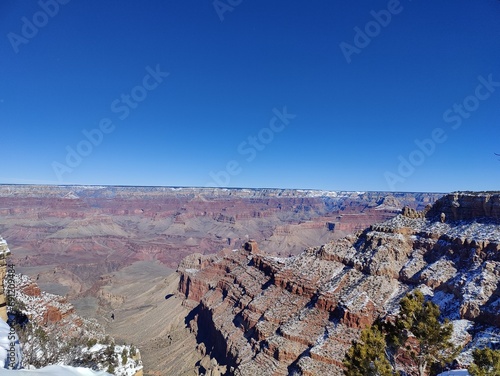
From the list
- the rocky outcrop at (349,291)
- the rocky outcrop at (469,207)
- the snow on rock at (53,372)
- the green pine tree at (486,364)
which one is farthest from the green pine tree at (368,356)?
the rocky outcrop at (469,207)

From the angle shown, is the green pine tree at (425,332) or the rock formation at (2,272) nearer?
the rock formation at (2,272)

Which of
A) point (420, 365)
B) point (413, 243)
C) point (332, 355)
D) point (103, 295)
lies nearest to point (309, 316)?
point (332, 355)

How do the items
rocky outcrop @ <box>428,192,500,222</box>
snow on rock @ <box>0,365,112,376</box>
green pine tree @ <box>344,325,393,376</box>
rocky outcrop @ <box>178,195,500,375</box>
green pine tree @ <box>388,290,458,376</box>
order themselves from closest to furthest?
1. snow on rock @ <box>0,365,112,376</box>
2. green pine tree @ <box>344,325,393,376</box>
3. green pine tree @ <box>388,290,458,376</box>
4. rocky outcrop @ <box>178,195,500,375</box>
5. rocky outcrop @ <box>428,192,500,222</box>

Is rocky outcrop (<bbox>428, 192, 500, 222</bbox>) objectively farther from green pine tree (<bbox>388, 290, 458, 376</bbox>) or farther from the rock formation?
the rock formation

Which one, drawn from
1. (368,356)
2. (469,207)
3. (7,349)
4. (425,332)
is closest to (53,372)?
(7,349)

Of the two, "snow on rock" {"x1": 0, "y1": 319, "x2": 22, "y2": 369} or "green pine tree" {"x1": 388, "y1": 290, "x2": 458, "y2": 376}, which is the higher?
"snow on rock" {"x1": 0, "y1": 319, "x2": 22, "y2": 369}

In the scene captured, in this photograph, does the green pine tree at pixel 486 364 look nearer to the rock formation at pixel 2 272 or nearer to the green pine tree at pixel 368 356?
the green pine tree at pixel 368 356

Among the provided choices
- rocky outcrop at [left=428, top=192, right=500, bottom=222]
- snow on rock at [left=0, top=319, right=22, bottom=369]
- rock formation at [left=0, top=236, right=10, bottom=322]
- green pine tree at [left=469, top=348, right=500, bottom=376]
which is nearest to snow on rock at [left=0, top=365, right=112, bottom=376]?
snow on rock at [left=0, top=319, right=22, bottom=369]

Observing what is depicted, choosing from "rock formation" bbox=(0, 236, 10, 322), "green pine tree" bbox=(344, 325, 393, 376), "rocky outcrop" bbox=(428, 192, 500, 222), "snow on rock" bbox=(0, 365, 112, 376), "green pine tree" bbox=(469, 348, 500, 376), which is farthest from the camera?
"rocky outcrop" bbox=(428, 192, 500, 222)
